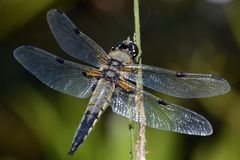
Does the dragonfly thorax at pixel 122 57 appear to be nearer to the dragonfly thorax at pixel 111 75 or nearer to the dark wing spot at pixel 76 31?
the dragonfly thorax at pixel 111 75

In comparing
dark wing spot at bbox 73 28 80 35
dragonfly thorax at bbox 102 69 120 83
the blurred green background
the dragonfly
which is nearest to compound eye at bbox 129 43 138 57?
the dragonfly

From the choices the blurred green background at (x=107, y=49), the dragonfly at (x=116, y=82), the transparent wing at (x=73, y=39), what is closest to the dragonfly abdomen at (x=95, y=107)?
the dragonfly at (x=116, y=82)

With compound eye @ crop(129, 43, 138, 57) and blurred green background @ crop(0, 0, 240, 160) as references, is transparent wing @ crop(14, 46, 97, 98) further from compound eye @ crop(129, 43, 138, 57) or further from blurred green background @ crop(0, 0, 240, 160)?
blurred green background @ crop(0, 0, 240, 160)

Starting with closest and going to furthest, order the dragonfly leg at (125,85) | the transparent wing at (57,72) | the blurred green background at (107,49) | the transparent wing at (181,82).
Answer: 1. the transparent wing at (181,82)
2. the dragonfly leg at (125,85)
3. the transparent wing at (57,72)
4. the blurred green background at (107,49)

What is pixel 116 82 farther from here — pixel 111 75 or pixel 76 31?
pixel 76 31

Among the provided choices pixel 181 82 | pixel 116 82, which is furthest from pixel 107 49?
pixel 181 82

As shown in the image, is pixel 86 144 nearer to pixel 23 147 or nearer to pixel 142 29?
pixel 23 147

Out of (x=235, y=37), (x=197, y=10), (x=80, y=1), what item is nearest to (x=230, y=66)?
(x=235, y=37)
